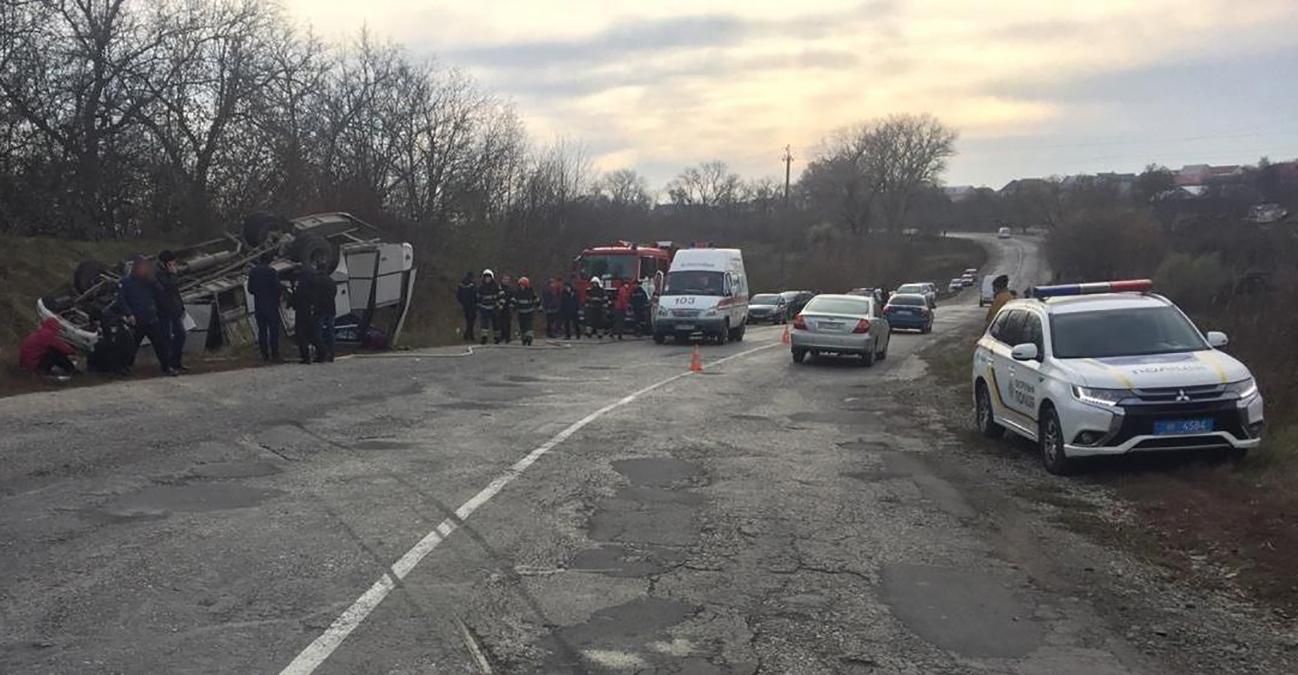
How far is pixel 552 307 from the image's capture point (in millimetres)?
29969

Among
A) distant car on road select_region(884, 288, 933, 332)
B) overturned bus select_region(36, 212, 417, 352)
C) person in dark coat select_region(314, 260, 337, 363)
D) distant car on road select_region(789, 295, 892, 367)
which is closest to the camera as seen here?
overturned bus select_region(36, 212, 417, 352)

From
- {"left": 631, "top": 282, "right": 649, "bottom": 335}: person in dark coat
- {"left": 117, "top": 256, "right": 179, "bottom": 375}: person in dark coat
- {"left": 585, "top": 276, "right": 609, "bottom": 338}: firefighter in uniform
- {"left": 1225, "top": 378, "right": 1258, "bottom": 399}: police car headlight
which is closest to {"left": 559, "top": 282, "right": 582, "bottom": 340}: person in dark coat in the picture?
{"left": 585, "top": 276, "right": 609, "bottom": 338}: firefighter in uniform

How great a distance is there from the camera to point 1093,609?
19.0 feet

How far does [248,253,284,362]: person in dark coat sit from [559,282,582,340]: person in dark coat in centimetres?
1172

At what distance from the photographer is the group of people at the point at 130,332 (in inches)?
595

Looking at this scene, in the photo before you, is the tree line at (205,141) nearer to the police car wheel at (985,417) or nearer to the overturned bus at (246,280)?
the overturned bus at (246,280)

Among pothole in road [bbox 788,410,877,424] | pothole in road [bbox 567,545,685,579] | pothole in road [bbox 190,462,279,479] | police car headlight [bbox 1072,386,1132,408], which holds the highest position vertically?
police car headlight [bbox 1072,386,1132,408]

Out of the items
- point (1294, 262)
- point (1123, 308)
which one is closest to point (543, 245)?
point (1294, 262)

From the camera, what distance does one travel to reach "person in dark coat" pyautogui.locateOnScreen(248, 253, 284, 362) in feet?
59.5

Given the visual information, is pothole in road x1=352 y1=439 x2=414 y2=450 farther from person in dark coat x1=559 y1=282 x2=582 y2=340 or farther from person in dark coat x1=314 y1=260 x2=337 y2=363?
person in dark coat x1=559 y1=282 x2=582 y2=340

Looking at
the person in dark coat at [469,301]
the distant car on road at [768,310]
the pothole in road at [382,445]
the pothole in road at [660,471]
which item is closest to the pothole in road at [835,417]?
the pothole in road at [660,471]

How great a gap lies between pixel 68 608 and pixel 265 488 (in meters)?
3.12

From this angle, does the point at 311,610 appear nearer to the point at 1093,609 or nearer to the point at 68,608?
the point at 68,608

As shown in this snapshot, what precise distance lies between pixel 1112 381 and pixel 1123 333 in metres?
1.34
